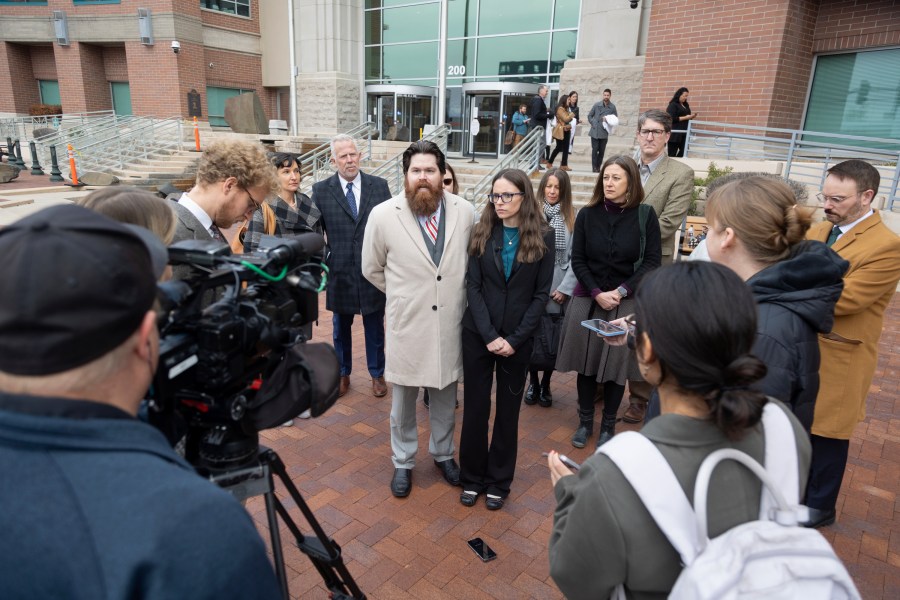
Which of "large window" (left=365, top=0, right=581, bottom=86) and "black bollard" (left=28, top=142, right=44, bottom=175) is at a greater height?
"large window" (left=365, top=0, right=581, bottom=86)

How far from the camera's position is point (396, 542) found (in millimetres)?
2838

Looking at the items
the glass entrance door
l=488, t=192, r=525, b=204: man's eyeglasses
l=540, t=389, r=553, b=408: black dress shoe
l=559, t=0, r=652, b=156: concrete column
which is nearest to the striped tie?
l=488, t=192, r=525, b=204: man's eyeglasses

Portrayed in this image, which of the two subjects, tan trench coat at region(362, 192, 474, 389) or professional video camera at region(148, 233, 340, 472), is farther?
tan trench coat at region(362, 192, 474, 389)

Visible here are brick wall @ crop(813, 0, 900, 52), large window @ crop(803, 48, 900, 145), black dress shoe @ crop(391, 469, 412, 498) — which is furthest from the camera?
large window @ crop(803, 48, 900, 145)

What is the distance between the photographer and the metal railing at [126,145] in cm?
1797

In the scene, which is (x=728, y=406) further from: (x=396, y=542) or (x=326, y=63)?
(x=326, y=63)

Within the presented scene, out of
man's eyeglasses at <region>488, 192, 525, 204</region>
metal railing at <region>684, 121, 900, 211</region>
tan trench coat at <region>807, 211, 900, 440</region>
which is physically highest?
metal railing at <region>684, 121, 900, 211</region>

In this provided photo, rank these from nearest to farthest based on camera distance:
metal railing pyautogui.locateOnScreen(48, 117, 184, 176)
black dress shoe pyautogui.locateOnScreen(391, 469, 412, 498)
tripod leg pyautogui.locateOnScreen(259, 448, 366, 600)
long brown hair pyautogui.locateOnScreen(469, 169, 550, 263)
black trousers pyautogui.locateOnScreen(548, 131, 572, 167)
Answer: tripod leg pyautogui.locateOnScreen(259, 448, 366, 600), long brown hair pyautogui.locateOnScreen(469, 169, 550, 263), black dress shoe pyautogui.locateOnScreen(391, 469, 412, 498), black trousers pyautogui.locateOnScreen(548, 131, 572, 167), metal railing pyautogui.locateOnScreen(48, 117, 184, 176)

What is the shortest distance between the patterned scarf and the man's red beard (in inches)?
52.4

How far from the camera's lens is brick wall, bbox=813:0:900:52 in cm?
941

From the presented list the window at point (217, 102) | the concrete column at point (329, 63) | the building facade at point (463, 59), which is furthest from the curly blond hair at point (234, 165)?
the window at point (217, 102)

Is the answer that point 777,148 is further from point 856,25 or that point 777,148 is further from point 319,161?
point 319,161

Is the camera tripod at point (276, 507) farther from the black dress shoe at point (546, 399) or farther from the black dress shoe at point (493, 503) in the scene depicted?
the black dress shoe at point (546, 399)

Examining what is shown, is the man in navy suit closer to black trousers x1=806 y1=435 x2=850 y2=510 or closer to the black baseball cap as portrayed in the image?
black trousers x1=806 y1=435 x2=850 y2=510
